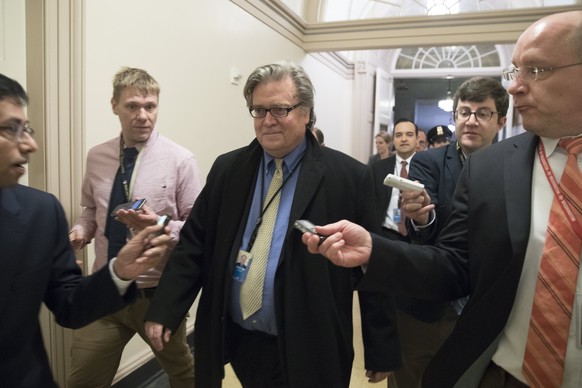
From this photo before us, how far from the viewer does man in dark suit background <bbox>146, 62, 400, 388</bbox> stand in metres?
1.58

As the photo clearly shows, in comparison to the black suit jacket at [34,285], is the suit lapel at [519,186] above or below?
above

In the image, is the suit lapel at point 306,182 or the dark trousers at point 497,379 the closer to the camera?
the dark trousers at point 497,379

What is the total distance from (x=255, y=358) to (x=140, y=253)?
2.20ft

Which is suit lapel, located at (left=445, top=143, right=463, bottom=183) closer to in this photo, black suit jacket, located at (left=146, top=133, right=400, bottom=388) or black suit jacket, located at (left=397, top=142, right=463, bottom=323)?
black suit jacket, located at (left=397, top=142, right=463, bottom=323)

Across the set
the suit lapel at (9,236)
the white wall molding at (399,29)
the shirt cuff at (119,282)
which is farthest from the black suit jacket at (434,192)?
the white wall molding at (399,29)

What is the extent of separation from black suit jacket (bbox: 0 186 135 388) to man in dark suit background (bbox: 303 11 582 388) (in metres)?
0.71

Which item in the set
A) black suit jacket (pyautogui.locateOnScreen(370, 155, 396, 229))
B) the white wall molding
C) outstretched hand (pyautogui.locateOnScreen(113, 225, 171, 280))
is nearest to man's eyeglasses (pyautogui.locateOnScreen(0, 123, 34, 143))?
outstretched hand (pyautogui.locateOnScreen(113, 225, 171, 280))

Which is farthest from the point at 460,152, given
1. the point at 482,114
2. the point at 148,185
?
the point at 148,185

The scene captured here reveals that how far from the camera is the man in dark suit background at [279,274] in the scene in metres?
1.58

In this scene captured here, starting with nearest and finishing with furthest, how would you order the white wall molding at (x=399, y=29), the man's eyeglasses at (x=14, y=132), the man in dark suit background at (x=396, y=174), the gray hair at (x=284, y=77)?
the man's eyeglasses at (x=14, y=132) < the gray hair at (x=284, y=77) < the man in dark suit background at (x=396, y=174) < the white wall molding at (x=399, y=29)

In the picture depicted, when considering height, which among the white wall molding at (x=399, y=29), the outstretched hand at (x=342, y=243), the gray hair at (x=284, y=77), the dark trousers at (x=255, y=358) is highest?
the white wall molding at (x=399, y=29)

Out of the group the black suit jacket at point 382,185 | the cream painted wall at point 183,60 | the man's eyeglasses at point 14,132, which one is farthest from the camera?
the black suit jacket at point 382,185

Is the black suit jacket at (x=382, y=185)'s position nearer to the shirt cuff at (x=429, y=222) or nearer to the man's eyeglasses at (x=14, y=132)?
the shirt cuff at (x=429, y=222)

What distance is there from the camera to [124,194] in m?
2.07
